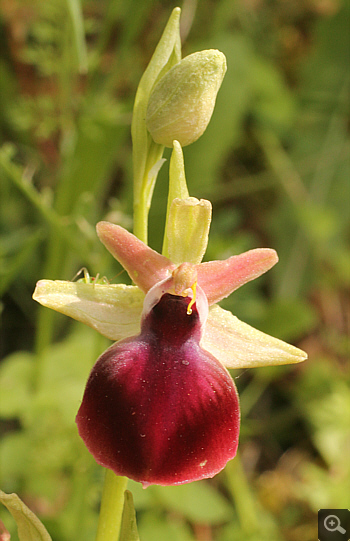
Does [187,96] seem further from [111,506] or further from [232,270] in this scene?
[111,506]

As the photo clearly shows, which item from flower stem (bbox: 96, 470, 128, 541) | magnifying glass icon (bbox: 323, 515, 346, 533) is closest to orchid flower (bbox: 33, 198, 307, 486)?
flower stem (bbox: 96, 470, 128, 541)

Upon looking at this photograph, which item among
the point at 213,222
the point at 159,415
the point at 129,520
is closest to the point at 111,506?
the point at 129,520

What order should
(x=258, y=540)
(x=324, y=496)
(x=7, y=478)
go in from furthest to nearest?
(x=324, y=496)
(x=258, y=540)
(x=7, y=478)

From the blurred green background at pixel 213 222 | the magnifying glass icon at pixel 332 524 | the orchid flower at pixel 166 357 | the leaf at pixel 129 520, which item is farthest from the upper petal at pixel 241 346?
the magnifying glass icon at pixel 332 524

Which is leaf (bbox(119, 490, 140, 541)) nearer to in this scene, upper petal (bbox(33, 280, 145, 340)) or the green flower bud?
upper petal (bbox(33, 280, 145, 340))

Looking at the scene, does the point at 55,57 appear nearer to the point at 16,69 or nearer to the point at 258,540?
the point at 16,69

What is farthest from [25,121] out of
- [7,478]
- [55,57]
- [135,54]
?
[7,478]
